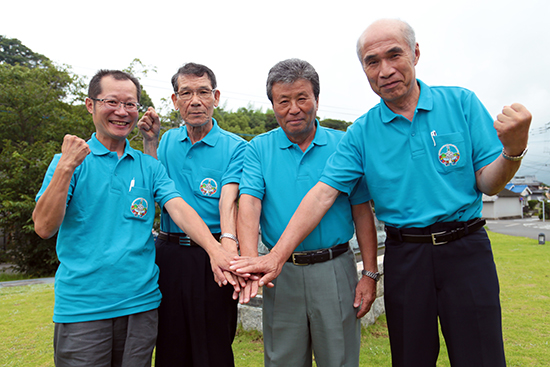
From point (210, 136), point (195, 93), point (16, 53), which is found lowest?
point (210, 136)

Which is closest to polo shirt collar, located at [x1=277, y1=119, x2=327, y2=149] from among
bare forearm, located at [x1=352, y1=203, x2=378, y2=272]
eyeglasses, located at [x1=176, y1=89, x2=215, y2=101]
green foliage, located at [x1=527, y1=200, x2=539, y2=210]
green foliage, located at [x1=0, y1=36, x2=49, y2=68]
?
bare forearm, located at [x1=352, y1=203, x2=378, y2=272]

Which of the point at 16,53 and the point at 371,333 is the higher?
the point at 16,53

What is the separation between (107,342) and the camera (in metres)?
2.10

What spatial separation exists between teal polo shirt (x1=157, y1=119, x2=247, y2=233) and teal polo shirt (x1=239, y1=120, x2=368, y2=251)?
26 centimetres

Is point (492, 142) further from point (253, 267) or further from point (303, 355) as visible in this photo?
point (303, 355)

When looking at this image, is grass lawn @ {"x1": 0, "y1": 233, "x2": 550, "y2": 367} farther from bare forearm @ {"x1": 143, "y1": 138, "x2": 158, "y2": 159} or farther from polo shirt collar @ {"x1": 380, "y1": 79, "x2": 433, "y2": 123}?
polo shirt collar @ {"x1": 380, "y1": 79, "x2": 433, "y2": 123}

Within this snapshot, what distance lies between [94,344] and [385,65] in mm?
2255

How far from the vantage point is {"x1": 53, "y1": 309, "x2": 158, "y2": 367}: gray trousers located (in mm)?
2021

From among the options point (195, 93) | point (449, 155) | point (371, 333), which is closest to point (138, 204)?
point (195, 93)

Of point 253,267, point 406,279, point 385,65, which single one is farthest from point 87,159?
point 406,279

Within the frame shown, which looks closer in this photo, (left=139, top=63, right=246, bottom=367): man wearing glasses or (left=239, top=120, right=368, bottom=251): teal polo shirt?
(left=239, top=120, right=368, bottom=251): teal polo shirt

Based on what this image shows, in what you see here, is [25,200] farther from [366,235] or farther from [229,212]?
[366,235]

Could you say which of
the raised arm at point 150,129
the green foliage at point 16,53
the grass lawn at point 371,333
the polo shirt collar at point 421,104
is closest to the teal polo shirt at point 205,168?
the raised arm at point 150,129

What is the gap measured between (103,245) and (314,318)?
1.35 metres
